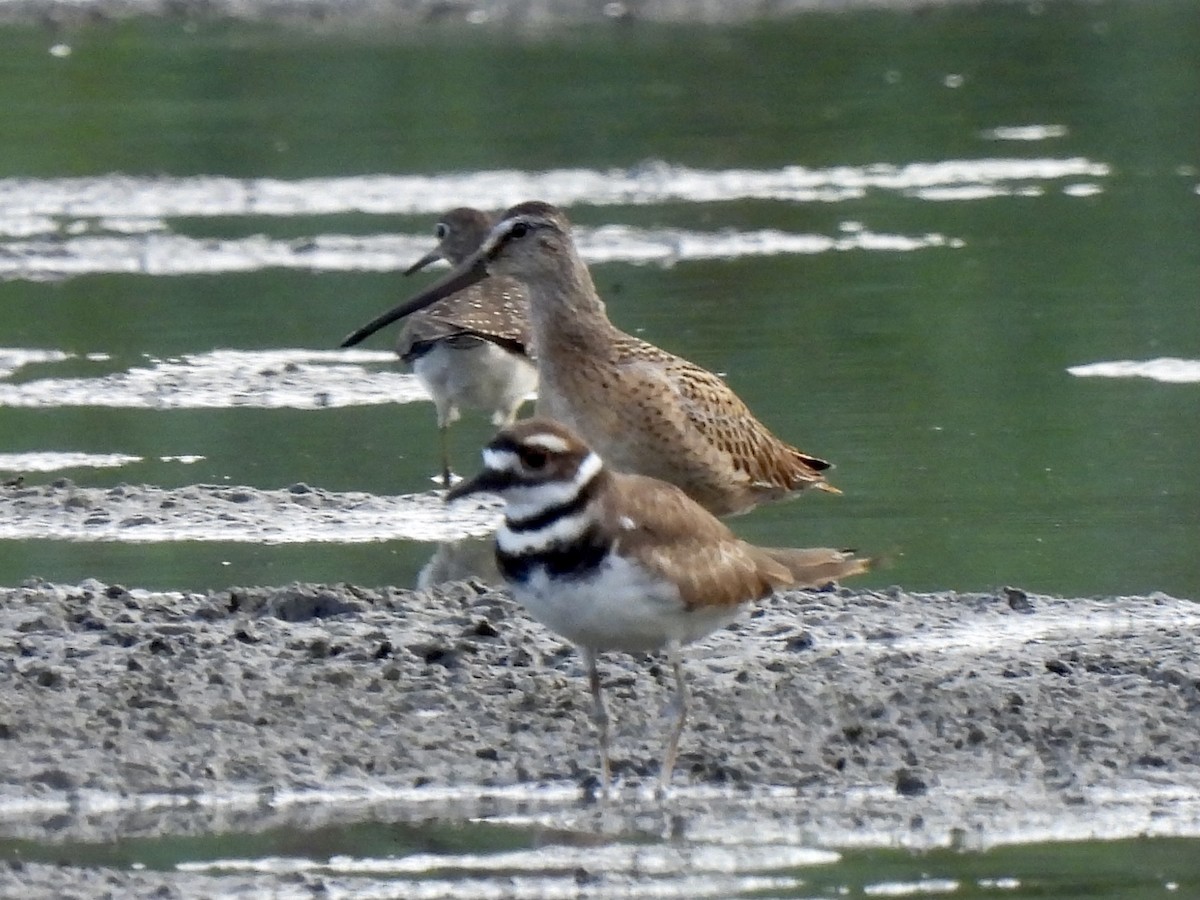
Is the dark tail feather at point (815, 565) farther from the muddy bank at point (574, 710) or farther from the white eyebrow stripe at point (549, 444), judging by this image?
the white eyebrow stripe at point (549, 444)

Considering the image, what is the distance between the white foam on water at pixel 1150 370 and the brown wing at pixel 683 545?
4826 millimetres

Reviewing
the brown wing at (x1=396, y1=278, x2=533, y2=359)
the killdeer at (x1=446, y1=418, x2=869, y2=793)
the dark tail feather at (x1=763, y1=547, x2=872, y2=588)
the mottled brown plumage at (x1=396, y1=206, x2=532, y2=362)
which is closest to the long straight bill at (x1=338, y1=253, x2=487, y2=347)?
the mottled brown plumage at (x1=396, y1=206, x2=532, y2=362)

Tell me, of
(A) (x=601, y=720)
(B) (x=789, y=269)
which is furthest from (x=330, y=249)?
(A) (x=601, y=720)

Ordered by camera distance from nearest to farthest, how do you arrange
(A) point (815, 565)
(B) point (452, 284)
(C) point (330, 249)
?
(A) point (815, 565), (B) point (452, 284), (C) point (330, 249)

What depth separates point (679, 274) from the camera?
14938mm

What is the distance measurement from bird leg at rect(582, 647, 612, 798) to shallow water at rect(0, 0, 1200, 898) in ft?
2.48

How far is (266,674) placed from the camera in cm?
751

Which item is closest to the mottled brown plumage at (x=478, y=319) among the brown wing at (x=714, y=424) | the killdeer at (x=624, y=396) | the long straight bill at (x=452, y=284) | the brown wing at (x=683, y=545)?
the long straight bill at (x=452, y=284)

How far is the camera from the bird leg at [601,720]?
6777mm

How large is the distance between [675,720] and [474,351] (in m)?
4.63

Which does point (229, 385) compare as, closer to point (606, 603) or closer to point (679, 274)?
point (679, 274)

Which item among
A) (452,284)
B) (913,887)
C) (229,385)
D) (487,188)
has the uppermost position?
(452,284)

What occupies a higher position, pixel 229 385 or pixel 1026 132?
pixel 1026 132

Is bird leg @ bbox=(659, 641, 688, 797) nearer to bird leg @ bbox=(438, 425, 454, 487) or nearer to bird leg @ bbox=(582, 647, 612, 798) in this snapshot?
bird leg @ bbox=(582, 647, 612, 798)
